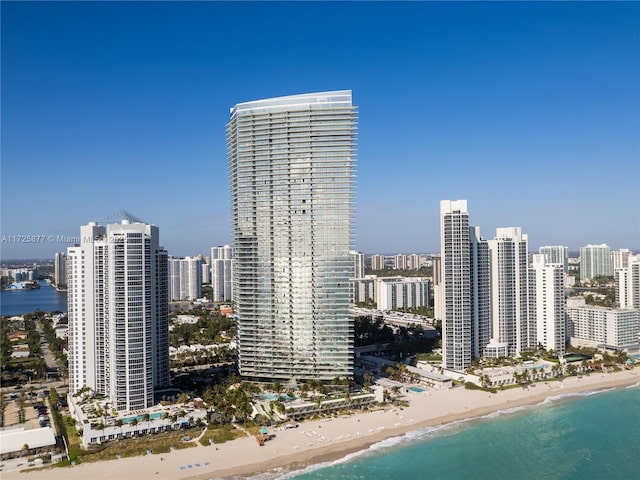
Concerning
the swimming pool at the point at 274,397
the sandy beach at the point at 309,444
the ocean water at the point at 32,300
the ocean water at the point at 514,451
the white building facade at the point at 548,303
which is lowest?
the ocean water at the point at 514,451

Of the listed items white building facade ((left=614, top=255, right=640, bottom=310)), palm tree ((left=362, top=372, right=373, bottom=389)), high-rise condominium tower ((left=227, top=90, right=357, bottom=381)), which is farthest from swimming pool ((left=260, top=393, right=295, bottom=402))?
white building facade ((left=614, top=255, right=640, bottom=310))

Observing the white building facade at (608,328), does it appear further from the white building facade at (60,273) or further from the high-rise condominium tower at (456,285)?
the white building facade at (60,273)

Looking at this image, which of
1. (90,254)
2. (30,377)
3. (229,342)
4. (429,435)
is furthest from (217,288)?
(429,435)

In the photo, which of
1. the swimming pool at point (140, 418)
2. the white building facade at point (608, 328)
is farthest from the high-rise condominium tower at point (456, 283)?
the swimming pool at point (140, 418)

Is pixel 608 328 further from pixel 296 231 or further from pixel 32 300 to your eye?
pixel 32 300

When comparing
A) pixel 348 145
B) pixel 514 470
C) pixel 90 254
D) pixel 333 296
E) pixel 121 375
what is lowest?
pixel 514 470

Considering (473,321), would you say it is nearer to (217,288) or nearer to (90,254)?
(90,254)

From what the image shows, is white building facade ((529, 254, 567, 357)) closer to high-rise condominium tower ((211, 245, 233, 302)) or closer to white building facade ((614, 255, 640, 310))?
white building facade ((614, 255, 640, 310))
